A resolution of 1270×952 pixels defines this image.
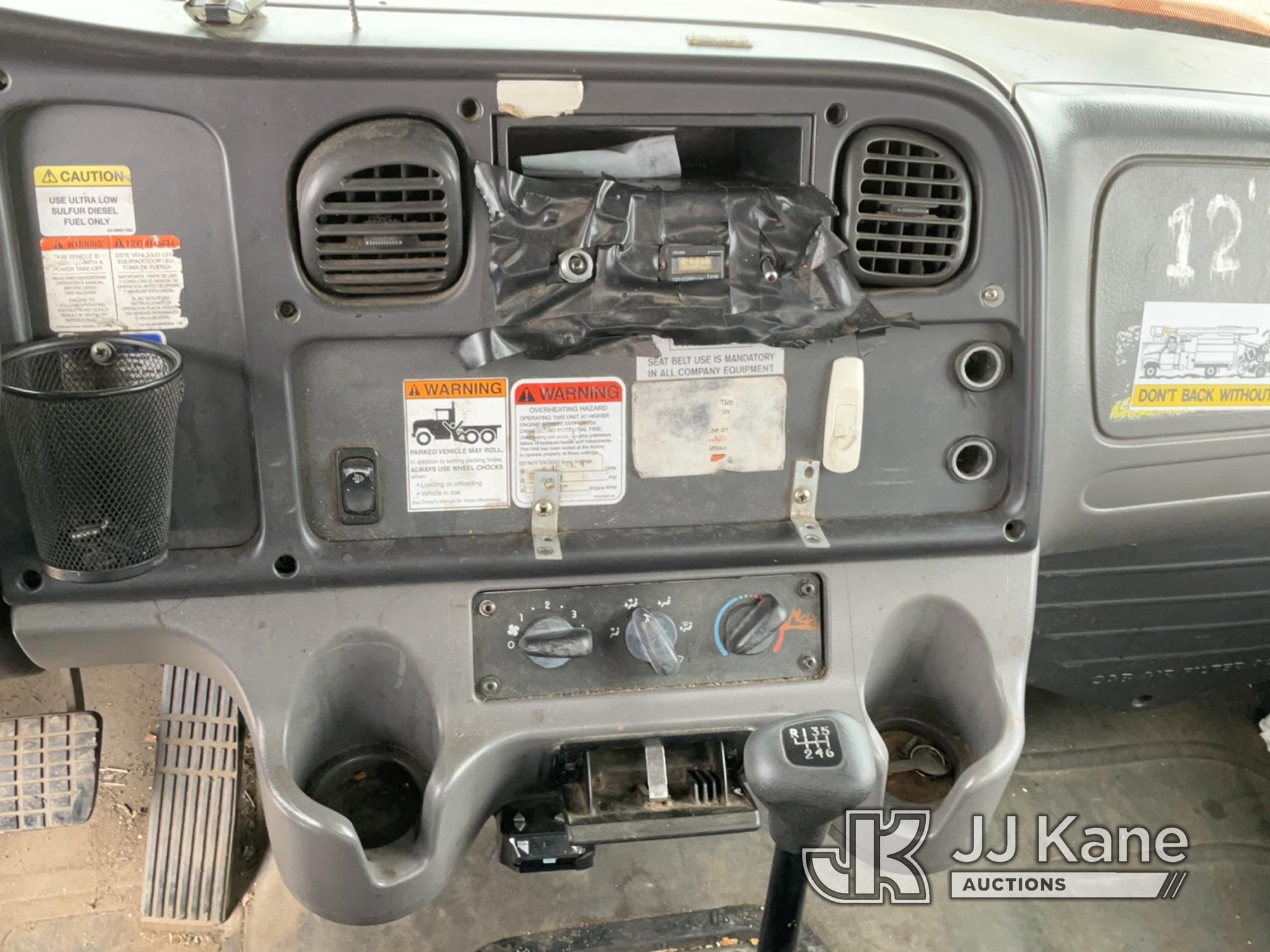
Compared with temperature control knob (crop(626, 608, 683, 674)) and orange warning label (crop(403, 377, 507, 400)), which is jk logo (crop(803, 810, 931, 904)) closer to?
temperature control knob (crop(626, 608, 683, 674))

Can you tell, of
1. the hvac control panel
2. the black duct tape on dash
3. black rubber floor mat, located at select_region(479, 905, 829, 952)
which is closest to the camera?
the black duct tape on dash

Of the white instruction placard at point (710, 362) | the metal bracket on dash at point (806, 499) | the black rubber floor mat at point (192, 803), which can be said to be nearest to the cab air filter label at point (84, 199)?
the white instruction placard at point (710, 362)

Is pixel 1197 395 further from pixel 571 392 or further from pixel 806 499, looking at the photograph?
pixel 571 392

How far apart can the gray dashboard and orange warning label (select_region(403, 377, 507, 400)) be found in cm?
1

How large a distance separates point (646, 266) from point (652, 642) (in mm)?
405

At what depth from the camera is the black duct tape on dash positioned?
107 cm

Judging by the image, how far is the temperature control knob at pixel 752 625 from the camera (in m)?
1.20

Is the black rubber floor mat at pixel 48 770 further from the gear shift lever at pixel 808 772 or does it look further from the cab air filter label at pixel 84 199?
the gear shift lever at pixel 808 772

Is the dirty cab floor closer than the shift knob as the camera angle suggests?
No

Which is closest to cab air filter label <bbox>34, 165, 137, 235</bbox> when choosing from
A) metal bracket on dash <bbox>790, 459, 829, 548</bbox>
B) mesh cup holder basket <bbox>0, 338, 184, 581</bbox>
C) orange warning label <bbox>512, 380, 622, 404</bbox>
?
mesh cup holder basket <bbox>0, 338, 184, 581</bbox>

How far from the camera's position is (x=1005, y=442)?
1241mm

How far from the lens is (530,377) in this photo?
44.3 inches

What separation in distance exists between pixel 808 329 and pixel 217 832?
1214 mm

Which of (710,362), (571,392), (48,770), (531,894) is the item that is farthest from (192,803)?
(710,362)
